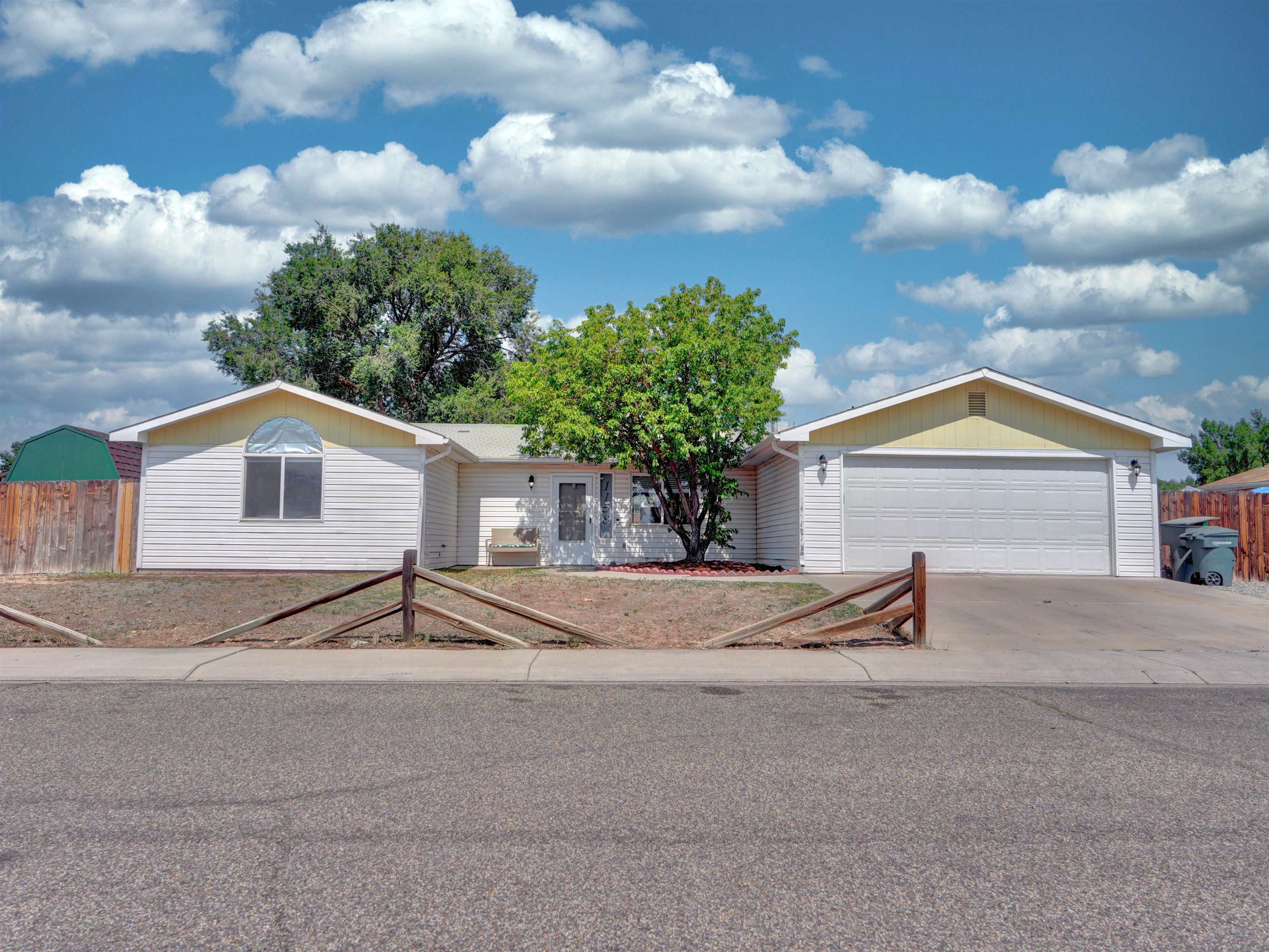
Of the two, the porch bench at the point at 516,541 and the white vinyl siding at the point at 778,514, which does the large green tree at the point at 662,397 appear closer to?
the white vinyl siding at the point at 778,514

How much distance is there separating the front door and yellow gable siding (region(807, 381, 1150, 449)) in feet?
21.5

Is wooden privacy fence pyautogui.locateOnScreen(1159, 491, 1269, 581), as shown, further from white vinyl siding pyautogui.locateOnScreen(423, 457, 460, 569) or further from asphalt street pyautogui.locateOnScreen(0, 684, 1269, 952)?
white vinyl siding pyautogui.locateOnScreen(423, 457, 460, 569)

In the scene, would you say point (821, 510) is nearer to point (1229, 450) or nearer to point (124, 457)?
point (124, 457)

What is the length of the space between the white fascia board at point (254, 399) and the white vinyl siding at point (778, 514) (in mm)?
7145

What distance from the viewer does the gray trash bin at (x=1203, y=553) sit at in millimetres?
17828

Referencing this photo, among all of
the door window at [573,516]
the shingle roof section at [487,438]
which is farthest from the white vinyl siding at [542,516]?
the shingle roof section at [487,438]

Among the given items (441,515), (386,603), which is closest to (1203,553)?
(386,603)

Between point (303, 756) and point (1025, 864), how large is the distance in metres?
4.03

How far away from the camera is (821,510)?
1844cm

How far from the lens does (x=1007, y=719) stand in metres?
6.89

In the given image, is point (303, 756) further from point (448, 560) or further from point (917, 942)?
point (448, 560)

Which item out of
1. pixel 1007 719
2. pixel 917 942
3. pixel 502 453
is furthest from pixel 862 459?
pixel 917 942

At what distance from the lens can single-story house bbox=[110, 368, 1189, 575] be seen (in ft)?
60.0

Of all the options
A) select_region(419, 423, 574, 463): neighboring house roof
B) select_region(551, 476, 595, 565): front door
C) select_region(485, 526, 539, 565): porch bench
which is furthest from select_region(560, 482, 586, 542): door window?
select_region(419, 423, 574, 463): neighboring house roof
